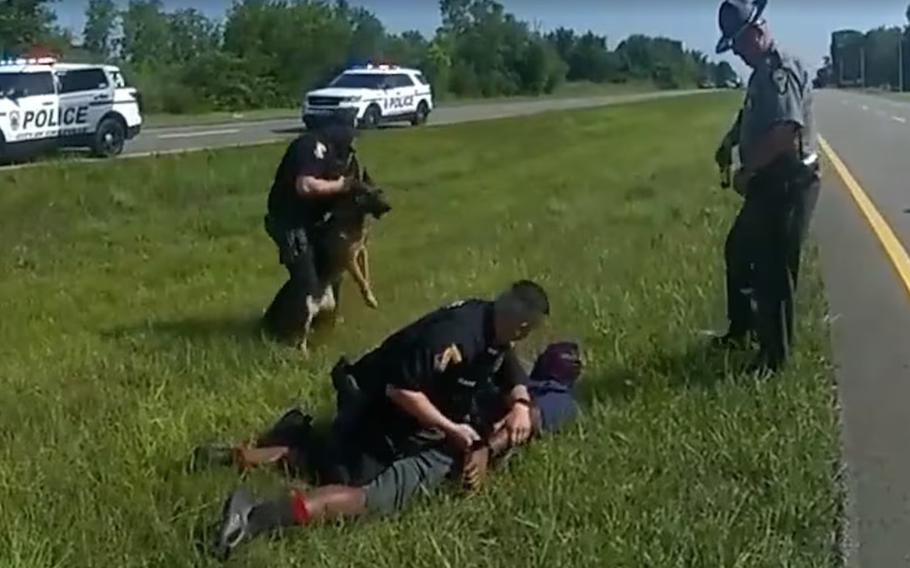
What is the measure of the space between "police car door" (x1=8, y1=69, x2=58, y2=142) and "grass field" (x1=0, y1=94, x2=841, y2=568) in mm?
5877

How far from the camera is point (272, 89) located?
202 feet

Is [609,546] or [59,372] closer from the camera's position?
[609,546]

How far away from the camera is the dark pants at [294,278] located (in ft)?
25.7

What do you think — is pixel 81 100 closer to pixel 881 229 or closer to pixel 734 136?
pixel 881 229

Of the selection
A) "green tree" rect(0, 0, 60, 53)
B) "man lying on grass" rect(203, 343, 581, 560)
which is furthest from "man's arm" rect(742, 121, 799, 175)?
"green tree" rect(0, 0, 60, 53)

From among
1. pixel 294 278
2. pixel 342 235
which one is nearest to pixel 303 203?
pixel 342 235

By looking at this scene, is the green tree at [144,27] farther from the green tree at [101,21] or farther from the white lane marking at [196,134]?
the white lane marking at [196,134]

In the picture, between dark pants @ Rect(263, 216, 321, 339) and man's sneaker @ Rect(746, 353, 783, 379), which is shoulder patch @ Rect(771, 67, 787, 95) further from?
dark pants @ Rect(263, 216, 321, 339)

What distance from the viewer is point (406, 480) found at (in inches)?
193

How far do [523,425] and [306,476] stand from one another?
860mm

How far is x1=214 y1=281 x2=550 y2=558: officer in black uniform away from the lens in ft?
16.0

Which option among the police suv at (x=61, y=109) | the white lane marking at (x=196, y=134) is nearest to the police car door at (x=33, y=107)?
the police suv at (x=61, y=109)

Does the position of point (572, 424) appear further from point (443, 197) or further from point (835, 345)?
point (443, 197)

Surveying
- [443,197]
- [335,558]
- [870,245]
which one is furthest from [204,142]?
[335,558]
